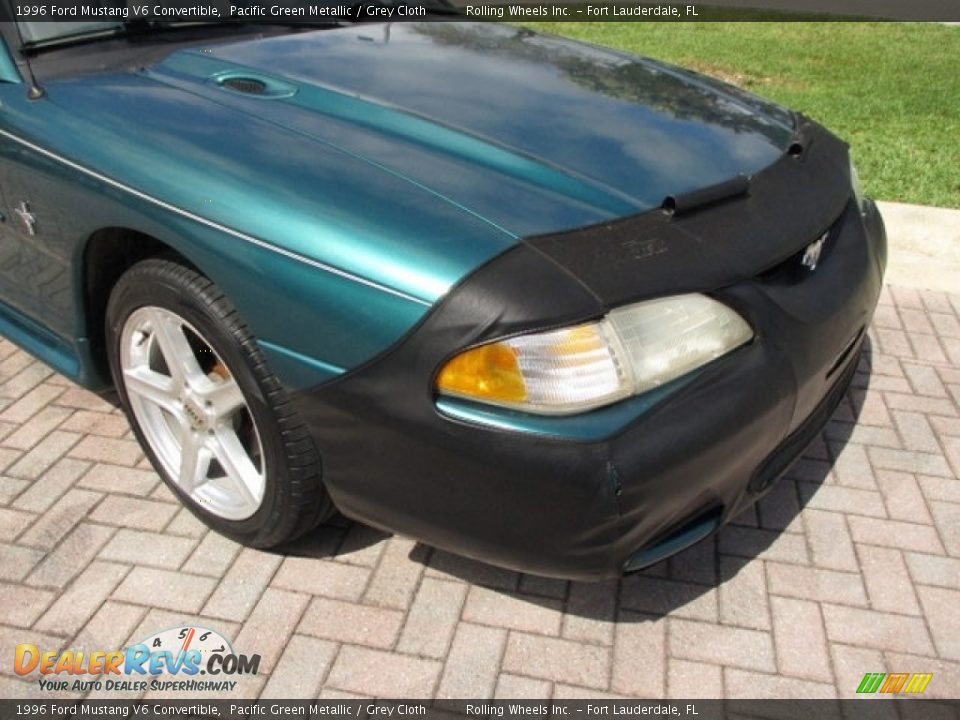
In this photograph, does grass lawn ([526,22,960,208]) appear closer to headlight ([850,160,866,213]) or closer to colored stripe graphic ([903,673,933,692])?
headlight ([850,160,866,213])

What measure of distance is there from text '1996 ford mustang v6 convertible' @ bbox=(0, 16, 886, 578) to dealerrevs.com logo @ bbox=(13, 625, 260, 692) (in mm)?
327

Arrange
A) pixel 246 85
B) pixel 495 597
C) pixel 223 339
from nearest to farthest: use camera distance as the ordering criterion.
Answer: pixel 223 339 → pixel 495 597 → pixel 246 85

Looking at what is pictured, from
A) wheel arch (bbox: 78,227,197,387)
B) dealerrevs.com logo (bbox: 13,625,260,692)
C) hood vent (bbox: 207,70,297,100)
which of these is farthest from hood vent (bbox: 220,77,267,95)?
dealerrevs.com logo (bbox: 13,625,260,692)

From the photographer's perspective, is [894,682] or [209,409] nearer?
[894,682]

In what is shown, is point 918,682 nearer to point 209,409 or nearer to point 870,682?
point 870,682

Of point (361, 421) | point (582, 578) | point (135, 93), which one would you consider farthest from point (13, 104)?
point (582, 578)

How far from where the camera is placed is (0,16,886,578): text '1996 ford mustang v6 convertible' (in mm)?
1796

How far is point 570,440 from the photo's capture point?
1771mm

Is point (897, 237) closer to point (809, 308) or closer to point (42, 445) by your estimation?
point (809, 308)

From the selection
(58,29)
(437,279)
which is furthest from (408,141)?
(58,29)

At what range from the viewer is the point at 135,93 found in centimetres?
242
